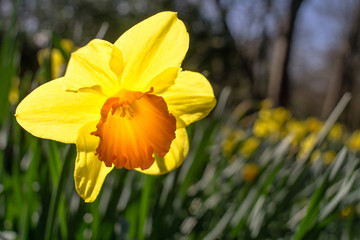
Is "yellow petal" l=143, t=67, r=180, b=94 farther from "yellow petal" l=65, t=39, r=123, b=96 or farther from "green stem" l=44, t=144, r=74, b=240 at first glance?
"green stem" l=44, t=144, r=74, b=240

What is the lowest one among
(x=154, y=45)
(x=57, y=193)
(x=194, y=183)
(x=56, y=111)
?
(x=194, y=183)

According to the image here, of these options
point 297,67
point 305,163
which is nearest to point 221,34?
point 305,163

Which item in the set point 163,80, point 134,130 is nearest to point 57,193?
point 134,130

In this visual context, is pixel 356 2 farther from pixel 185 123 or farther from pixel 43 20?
pixel 185 123

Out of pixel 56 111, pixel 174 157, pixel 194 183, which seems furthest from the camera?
pixel 194 183

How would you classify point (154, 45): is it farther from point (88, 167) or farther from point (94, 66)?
point (88, 167)

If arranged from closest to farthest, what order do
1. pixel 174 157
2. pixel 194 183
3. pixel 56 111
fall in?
1. pixel 56 111
2. pixel 174 157
3. pixel 194 183

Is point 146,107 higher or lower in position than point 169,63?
lower

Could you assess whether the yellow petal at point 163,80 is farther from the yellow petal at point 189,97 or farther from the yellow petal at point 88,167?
the yellow petal at point 88,167
